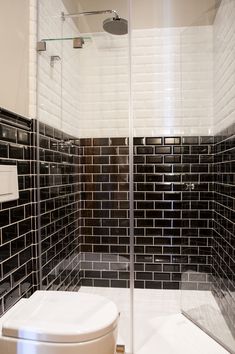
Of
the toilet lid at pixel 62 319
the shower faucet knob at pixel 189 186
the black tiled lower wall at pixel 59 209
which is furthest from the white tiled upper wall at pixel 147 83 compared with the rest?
the toilet lid at pixel 62 319

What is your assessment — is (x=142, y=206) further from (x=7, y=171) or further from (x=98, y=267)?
(x=7, y=171)

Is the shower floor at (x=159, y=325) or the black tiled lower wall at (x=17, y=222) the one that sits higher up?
the black tiled lower wall at (x=17, y=222)

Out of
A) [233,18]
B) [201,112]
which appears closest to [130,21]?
[233,18]

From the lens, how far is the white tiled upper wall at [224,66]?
182 centimetres

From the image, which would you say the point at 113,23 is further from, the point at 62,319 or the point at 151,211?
the point at 62,319

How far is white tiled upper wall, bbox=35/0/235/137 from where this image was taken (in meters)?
2.16

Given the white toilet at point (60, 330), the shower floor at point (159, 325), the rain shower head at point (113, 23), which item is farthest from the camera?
the rain shower head at point (113, 23)

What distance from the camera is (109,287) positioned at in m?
2.24

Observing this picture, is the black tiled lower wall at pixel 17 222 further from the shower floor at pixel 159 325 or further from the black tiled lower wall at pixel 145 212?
the shower floor at pixel 159 325

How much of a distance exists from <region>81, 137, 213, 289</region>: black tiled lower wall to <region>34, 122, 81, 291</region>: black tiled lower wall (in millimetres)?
112

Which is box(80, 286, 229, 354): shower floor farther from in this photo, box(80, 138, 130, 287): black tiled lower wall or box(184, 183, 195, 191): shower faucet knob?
box(184, 183, 195, 191): shower faucet knob

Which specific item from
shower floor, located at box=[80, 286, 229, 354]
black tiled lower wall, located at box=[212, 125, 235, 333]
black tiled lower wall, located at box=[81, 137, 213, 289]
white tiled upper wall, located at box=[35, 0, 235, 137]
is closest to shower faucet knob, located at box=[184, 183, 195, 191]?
black tiled lower wall, located at box=[81, 137, 213, 289]

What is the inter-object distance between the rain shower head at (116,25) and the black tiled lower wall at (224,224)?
3.49 ft

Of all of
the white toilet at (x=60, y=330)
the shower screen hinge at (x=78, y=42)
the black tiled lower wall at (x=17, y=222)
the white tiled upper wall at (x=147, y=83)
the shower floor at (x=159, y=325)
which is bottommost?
the shower floor at (x=159, y=325)
